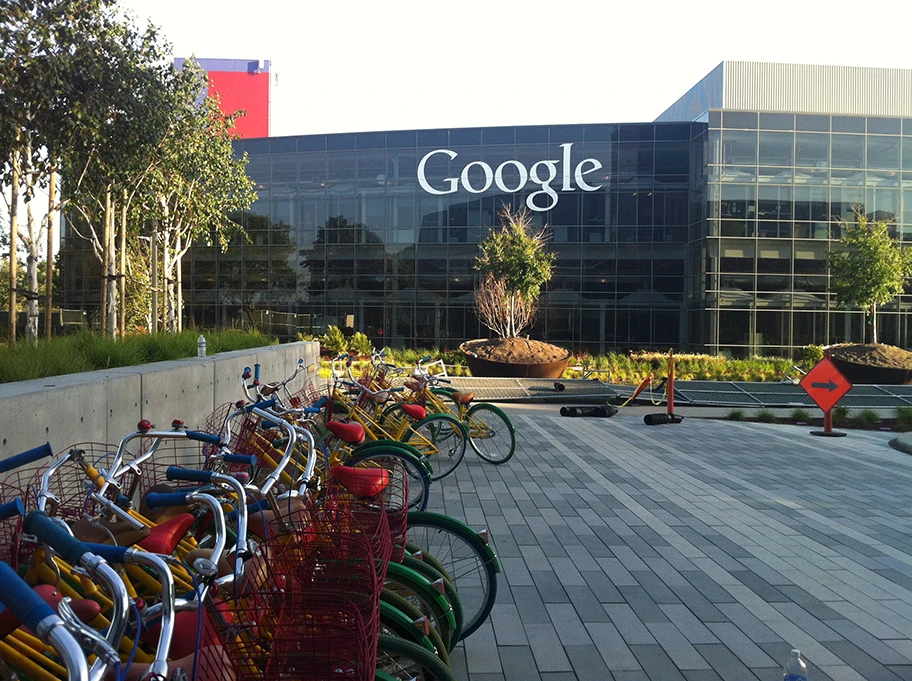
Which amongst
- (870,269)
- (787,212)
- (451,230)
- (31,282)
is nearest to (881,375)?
(870,269)

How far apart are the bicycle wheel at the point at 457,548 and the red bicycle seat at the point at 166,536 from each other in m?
1.81

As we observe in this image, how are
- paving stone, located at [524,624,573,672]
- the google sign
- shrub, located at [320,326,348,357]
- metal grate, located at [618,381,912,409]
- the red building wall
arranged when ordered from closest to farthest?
paving stone, located at [524,624,573,672]
metal grate, located at [618,381,912,409]
shrub, located at [320,326,348,357]
the google sign
the red building wall

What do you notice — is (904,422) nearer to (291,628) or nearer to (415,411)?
(415,411)

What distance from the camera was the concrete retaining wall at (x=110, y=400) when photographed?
4.64 m

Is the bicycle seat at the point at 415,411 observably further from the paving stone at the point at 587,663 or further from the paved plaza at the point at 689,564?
the paving stone at the point at 587,663

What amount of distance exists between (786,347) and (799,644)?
31.6 metres

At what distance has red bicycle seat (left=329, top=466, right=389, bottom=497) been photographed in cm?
388

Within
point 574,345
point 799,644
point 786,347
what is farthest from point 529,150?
point 799,644

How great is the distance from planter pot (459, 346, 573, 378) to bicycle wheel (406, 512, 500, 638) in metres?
20.7

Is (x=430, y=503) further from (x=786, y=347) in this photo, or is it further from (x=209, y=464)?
(x=786, y=347)

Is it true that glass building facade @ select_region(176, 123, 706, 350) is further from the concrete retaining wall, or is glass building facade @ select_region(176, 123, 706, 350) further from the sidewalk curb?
the concrete retaining wall

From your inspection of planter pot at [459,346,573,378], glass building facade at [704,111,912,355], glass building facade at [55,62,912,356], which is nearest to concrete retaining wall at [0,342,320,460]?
planter pot at [459,346,573,378]

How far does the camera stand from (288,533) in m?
2.86

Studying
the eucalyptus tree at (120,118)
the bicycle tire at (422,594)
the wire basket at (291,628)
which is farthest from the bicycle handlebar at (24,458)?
the eucalyptus tree at (120,118)
